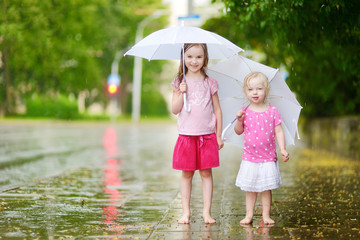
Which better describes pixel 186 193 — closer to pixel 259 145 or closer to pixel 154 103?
pixel 259 145

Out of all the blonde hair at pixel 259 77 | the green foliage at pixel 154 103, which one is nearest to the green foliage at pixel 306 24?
the blonde hair at pixel 259 77

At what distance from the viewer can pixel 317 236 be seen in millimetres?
5238

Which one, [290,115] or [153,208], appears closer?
[290,115]

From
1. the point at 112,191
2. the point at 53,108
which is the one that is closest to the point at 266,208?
the point at 112,191

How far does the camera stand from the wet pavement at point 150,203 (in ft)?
18.0

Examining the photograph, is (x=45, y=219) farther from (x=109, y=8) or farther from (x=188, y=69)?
(x=109, y=8)

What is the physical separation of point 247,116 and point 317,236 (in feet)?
4.34

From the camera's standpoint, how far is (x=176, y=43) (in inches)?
239

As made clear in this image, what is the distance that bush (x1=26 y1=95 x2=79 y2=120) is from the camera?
50.3 m

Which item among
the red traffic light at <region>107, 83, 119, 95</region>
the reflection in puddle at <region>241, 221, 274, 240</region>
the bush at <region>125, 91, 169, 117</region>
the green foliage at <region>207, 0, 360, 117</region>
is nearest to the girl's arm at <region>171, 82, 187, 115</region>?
the reflection in puddle at <region>241, 221, 274, 240</region>

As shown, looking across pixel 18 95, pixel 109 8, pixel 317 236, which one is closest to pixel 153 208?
pixel 317 236

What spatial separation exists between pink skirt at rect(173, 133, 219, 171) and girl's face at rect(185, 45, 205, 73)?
0.64 metres

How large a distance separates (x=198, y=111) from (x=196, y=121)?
0.31 feet

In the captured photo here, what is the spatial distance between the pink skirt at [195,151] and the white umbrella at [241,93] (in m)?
0.25
